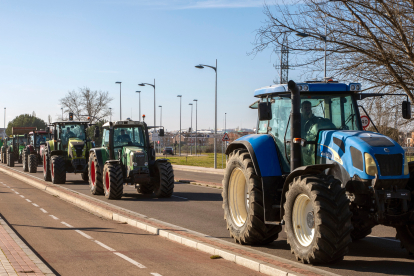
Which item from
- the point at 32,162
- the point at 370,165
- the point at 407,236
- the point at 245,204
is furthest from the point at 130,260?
the point at 32,162

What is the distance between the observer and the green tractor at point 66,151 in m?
23.5

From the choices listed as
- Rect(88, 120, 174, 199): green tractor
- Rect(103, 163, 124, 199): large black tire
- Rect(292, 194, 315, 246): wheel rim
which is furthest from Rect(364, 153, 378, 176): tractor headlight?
Rect(103, 163, 124, 199): large black tire

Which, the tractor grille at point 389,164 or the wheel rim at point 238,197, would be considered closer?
the tractor grille at point 389,164

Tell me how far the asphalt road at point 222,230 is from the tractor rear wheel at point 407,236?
7.7 inches

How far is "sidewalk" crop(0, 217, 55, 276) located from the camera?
689 cm

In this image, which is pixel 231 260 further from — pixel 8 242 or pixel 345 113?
pixel 8 242

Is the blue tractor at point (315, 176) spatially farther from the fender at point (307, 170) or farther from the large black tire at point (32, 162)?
the large black tire at point (32, 162)

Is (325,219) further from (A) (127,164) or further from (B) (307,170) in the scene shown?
(A) (127,164)

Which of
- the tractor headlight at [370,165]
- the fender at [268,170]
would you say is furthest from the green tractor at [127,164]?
the tractor headlight at [370,165]

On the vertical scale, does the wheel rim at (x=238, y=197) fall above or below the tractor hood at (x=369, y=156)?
below

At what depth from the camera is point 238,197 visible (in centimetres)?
948

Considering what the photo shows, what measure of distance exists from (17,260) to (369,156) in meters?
5.43

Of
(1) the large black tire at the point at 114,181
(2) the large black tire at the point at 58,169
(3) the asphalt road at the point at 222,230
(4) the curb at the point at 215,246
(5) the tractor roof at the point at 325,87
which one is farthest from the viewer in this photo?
(2) the large black tire at the point at 58,169

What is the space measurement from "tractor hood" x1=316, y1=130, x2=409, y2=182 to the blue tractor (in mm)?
14
